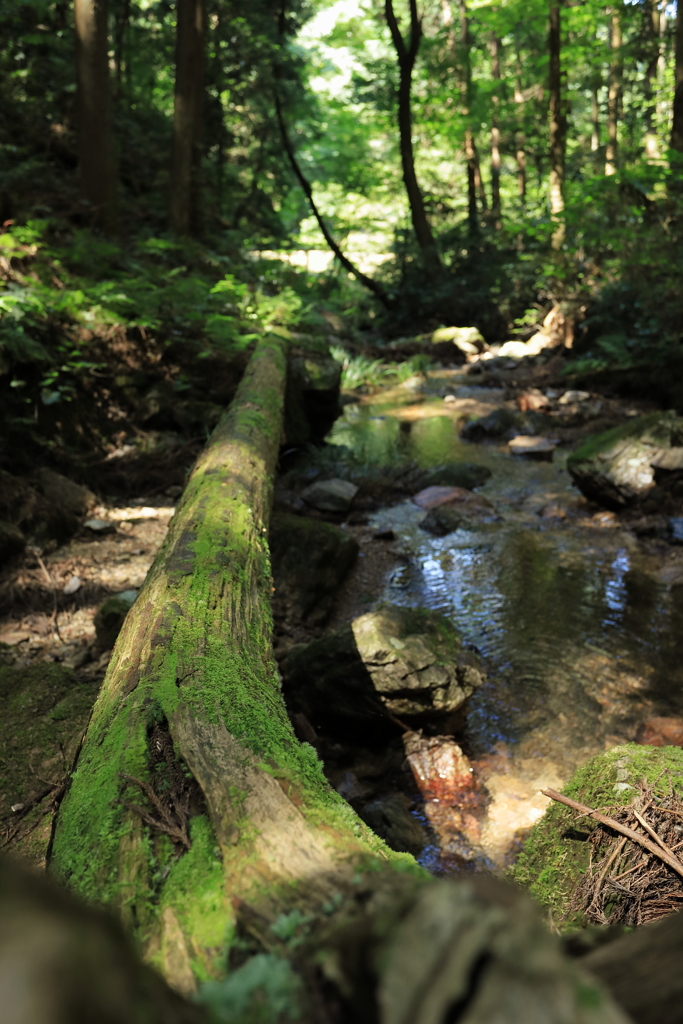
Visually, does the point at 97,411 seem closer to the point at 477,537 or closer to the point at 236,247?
the point at 477,537

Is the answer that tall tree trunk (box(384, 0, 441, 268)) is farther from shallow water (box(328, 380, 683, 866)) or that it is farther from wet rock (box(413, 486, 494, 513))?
wet rock (box(413, 486, 494, 513))

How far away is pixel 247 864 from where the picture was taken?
1.16 metres

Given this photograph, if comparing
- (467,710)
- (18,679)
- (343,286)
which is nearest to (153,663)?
(18,679)

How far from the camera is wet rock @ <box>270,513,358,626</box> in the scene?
15.5ft

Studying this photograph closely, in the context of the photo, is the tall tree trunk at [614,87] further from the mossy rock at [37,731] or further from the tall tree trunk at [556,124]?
the mossy rock at [37,731]

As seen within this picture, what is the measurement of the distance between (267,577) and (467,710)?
1528 mm

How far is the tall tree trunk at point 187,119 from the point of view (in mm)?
10289

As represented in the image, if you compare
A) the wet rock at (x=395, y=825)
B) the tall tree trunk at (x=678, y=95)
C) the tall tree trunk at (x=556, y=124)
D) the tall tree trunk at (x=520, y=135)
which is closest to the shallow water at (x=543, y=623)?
the wet rock at (x=395, y=825)

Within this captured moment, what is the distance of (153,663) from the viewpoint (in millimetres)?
1989

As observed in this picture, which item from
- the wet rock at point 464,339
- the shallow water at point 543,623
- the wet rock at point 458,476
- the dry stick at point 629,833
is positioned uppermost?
the wet rock at point 464,339

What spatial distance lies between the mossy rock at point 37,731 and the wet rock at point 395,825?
1.39m

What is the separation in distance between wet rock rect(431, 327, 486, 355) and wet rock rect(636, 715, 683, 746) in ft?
43.4

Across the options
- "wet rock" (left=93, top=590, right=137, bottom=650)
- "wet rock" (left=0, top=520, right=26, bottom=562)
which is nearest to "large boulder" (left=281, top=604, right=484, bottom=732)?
"wet rock" (left=93, top=590, right=137, bottom=650)

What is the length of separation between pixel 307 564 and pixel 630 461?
12.4 ft
